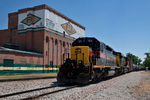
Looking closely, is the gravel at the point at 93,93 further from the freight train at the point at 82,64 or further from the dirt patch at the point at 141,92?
the freight train at the point at 82,64

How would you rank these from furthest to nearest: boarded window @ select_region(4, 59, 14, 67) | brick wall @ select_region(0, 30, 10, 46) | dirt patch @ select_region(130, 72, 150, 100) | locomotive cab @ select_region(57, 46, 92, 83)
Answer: brick wall @ select_region(0, 30, 10, 46), boarded window @ select_region(4, 59, 14, 67), locomotive cab @ select_region(57, 46, 92, 83), dirt patch @ select_region(130, 72, 150, 100)

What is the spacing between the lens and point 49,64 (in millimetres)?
37500

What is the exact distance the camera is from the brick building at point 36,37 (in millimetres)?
32312

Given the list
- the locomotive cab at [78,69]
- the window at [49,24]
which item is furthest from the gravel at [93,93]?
the window at [49,24]

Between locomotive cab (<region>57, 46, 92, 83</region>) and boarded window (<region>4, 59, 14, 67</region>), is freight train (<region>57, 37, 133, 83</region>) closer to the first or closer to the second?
locomotive cab (<region>57, 46, 92, 83</region>)

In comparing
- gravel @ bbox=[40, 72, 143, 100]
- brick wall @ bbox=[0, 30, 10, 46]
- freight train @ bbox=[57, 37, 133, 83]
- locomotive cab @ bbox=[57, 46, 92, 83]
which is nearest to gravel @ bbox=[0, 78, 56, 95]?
locomotive cab @ bbox=[57, 46, 92, 83]

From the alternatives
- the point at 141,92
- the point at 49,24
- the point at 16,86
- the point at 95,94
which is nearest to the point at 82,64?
the point at 95,94

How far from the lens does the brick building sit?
32312 mm

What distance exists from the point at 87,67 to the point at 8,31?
35177 millimetres

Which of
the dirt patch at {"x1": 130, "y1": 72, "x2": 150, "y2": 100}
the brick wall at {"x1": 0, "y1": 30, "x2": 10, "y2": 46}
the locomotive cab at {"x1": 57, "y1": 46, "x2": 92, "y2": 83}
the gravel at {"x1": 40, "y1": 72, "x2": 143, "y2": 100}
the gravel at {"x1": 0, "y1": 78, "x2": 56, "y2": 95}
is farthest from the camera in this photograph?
the brick wall at {"x1": 0, "y1": 30, "x2": 10, "y2": 46}

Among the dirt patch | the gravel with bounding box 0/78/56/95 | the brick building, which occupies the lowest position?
the dirt patch

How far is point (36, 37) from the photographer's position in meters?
36.3

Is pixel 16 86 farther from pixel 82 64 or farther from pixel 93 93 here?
pixel 93 93

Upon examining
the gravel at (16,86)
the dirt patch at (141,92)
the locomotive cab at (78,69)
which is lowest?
the dirt patch at (141,92)
